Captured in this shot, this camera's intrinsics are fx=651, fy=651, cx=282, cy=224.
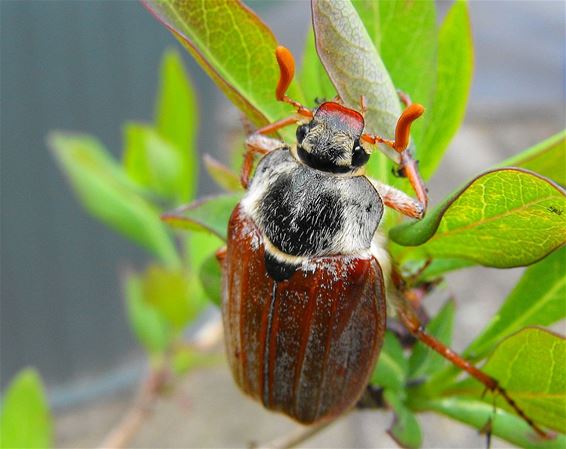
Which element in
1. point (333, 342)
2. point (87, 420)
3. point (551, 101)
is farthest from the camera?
point (551, 101)

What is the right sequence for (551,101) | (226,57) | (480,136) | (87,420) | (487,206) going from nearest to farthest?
(487,206) < (226,57) < (87,420) < (480,136) < (551,101)

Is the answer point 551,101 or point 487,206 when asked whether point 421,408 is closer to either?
point 487,206

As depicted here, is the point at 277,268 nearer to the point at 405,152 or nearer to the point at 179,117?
the point at 405,152

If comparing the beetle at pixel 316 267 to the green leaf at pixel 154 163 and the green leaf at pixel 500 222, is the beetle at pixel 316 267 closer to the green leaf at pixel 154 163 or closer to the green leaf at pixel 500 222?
the green leaf at pixel 500 222

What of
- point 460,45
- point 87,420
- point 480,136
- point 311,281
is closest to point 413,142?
point 460,45

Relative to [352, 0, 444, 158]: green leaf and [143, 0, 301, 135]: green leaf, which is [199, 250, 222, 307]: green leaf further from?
[352, 0, 444, 158]: green leaf

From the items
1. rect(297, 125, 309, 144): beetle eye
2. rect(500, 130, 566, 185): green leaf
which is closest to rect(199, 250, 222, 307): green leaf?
rect(297, 125, 309, 144): beetle eye

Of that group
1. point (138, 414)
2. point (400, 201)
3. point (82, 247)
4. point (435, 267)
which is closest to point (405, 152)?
point (400, 201)
